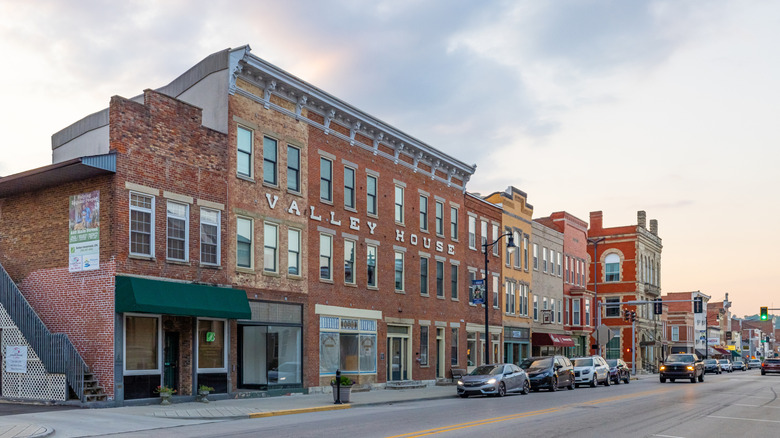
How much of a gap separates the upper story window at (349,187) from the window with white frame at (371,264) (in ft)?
7.48

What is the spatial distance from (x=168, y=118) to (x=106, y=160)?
2.83m

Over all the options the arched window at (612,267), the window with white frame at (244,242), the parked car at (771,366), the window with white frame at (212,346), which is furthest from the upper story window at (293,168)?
the arched window at (612,267)

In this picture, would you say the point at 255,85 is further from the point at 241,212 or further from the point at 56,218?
the point at 56,218

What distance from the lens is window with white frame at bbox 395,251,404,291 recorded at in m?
37.7

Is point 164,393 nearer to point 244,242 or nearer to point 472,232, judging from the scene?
point 244,242

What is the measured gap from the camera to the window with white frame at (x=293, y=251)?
3033 cm

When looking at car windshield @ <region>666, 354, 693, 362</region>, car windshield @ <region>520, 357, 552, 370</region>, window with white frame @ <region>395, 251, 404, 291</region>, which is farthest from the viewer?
car windshield @ <region>666, 354, 693, 362</region>

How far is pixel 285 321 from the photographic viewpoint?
1172 inches

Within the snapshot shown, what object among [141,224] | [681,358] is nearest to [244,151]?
[141,224]

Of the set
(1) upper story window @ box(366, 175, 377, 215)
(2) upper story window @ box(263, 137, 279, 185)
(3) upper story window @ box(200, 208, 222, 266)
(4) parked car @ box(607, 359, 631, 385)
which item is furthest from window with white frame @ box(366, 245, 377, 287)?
(4) parked car @ box(607, 359, 631, 385)

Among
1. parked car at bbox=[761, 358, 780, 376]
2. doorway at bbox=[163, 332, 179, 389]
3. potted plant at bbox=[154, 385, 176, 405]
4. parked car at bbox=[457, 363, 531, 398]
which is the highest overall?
doorway at bbox=[163, 332, 179, 389]

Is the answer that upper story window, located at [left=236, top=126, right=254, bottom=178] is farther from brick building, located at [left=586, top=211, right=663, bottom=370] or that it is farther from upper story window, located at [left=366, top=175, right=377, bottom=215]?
brick building, located at [left=586, top=211, right=663, bottom=370]

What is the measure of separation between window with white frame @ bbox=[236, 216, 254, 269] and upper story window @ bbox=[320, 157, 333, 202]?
4907 millimetres

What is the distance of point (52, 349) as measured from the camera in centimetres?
2286
